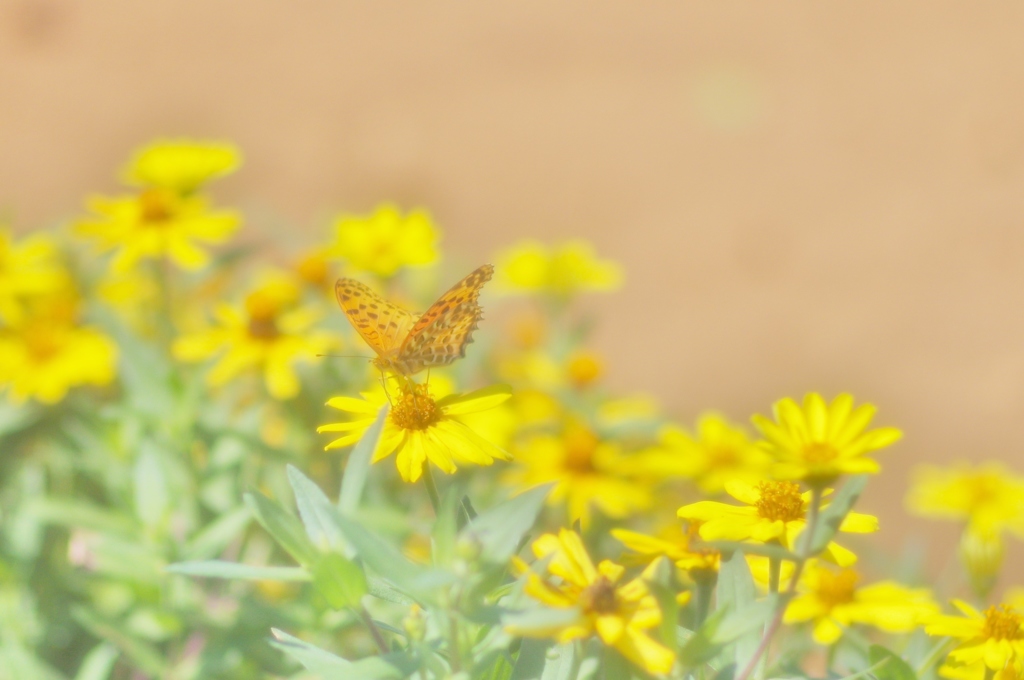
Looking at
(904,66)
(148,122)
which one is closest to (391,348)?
(148,122)

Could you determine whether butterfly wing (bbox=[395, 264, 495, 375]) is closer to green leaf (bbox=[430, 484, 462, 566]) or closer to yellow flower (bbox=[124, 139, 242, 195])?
green leaf (bbox=[430, 484, 462, 566])

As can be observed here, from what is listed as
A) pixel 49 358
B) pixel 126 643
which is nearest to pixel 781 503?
pixel 126 643

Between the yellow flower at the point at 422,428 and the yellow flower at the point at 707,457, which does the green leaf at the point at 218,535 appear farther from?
the yellow flower at the point at 707,457

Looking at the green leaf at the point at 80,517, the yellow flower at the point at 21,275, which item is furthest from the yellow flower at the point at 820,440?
the yellow flower at the point at 21,275

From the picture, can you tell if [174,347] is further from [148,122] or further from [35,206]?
[148,122]

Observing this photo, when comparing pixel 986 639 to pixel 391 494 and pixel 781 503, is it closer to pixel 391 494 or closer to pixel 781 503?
pixel 781 503

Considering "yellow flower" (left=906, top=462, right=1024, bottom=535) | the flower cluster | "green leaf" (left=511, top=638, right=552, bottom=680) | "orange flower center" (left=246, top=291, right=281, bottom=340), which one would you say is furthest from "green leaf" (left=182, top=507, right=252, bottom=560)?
"yellow flower" (left=906, top=462, right=1024, bottom=535)
